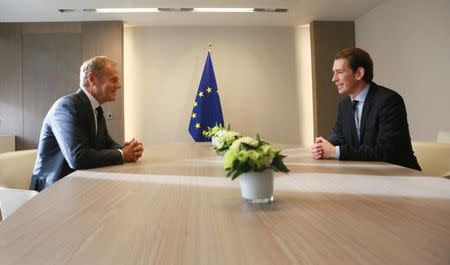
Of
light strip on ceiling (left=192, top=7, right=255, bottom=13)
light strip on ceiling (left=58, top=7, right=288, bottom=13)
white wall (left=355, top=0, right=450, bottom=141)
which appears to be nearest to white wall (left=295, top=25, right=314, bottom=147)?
light strip on ceiling (left=58, top=7, right=288, bottom=13)

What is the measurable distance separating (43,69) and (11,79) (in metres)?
0.54

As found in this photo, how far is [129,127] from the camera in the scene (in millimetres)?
5555

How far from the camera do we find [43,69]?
5184 mm

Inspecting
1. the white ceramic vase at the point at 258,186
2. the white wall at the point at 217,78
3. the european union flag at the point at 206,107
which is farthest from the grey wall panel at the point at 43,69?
the white ceramic vase at the point at 258,186

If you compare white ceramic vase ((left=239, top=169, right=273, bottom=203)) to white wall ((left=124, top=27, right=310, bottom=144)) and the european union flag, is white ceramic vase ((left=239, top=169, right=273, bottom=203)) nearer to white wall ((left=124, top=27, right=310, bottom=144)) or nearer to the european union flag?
the european union flag

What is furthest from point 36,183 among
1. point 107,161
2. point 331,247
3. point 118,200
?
point 331,247

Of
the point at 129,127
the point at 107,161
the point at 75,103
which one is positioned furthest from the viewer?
the point at 129,127

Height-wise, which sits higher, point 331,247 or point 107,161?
point 107,161

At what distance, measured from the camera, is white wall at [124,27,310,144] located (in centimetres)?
553

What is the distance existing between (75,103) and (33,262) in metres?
1.44

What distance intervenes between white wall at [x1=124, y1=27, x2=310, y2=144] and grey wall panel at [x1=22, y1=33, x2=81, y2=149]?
2.93 feet

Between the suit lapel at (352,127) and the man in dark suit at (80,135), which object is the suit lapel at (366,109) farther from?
the man in dark suit at (80,135)

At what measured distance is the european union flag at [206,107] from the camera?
5.32 m

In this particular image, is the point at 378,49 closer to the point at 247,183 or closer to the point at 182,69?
the point at 182,69
